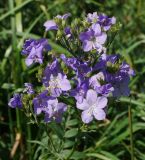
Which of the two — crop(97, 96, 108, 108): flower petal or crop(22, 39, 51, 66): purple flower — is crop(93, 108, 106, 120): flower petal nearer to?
crop(97, 96, 108, 108): flower petal

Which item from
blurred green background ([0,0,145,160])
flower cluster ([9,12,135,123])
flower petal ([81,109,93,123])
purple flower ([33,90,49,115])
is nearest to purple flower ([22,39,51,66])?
flower cluster ([9,12,135,123])

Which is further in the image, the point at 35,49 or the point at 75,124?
the point at 75,124

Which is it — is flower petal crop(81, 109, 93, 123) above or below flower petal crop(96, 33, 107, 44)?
below

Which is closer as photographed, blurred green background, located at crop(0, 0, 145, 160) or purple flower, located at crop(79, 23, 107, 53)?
purple flower, located at crop(79, 23, 107, 53)

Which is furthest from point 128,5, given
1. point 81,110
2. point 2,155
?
point 81,110

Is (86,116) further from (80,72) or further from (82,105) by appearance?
(80,72)

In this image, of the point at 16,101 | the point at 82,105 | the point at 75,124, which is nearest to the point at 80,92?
the point at 82,105
